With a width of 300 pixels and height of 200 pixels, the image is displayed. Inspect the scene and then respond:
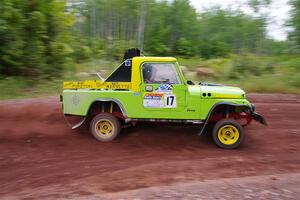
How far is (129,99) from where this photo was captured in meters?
7.75

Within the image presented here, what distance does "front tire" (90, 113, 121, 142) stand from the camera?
26.1 feet

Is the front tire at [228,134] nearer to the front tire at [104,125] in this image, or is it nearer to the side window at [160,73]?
the side window at [160,73]

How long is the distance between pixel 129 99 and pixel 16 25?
294 inches

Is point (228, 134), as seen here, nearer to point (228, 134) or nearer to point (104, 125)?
point (228, 134)

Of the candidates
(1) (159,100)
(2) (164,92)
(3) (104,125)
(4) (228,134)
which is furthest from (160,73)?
(4) (228,134)

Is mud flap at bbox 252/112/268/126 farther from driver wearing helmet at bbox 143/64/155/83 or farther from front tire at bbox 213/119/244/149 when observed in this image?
driver wearing helmet at bbox 143/64/155/83

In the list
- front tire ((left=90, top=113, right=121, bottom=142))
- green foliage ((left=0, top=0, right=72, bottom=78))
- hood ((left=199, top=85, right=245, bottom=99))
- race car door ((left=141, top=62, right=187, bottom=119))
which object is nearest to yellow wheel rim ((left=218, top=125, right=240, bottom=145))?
hood ((left=199, top=85, right=245, bottom=99))

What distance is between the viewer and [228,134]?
775 centimetres

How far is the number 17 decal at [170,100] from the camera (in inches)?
300

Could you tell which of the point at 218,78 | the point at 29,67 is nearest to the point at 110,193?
the point at 29,67

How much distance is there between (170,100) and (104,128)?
162 cm

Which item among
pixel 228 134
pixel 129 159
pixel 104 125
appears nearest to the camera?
pixel 129 159

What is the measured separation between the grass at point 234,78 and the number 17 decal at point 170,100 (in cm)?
593

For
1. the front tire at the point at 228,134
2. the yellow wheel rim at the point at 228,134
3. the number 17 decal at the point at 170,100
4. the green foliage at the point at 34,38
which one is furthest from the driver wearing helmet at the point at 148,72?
the green foliage at the point at 34,38
